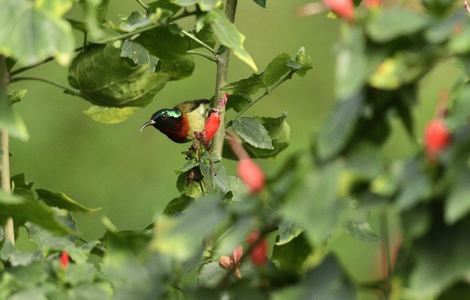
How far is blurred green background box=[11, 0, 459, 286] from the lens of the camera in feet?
11.3

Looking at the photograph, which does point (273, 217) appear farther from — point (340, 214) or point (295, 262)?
point (295, 262)

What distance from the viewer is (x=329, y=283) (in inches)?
40.9

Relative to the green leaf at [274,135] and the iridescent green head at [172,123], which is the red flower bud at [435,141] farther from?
the iridescent green head at [172,123]

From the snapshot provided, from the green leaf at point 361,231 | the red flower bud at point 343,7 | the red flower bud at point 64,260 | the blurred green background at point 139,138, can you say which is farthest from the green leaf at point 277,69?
the blurred green background at point 139,138

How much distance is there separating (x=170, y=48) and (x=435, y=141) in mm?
592

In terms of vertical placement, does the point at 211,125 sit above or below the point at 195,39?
below

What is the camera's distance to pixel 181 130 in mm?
1955

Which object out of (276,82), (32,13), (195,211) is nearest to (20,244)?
(276,82)

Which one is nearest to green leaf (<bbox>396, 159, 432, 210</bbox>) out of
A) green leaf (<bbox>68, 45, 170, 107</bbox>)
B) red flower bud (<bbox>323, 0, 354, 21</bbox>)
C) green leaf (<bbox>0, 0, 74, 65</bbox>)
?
red flower bud (<bbox>323, 0, 354, 21</bbox>)

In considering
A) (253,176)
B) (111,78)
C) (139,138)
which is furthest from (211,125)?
(139,138)

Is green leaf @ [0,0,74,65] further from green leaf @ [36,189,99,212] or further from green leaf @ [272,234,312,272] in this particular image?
green leaf @ [272,234,312,272]

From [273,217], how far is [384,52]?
183mm

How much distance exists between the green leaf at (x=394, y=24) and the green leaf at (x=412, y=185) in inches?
4.1

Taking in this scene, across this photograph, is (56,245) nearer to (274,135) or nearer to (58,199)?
(58,199)
